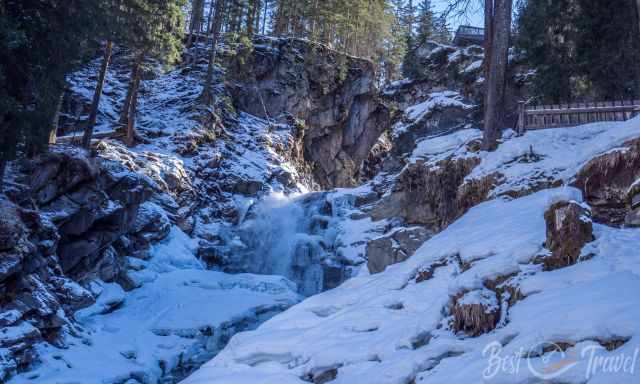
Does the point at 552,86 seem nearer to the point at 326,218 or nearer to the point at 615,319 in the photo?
the point at 326,218

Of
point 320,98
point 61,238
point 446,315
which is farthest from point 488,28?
point 320,98

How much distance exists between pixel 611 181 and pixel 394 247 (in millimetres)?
9238

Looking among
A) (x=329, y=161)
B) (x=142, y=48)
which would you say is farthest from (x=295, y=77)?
(x=142, y=48)

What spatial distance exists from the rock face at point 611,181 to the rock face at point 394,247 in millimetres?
8086

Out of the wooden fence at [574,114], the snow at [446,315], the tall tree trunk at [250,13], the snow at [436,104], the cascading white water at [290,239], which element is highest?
the tall tree trunk at [250,13]

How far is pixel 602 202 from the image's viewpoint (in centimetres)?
964

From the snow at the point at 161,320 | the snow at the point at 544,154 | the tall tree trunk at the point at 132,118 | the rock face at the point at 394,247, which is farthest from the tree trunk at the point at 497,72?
the tall tree trunk at the point at 132,118

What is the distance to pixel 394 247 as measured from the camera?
60.0 feet

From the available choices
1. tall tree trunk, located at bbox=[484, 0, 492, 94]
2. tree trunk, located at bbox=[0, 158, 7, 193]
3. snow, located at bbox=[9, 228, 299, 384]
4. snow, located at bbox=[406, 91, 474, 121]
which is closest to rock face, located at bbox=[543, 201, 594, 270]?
tall tree trunk, located at bbox=[484, 0, 492, 94]

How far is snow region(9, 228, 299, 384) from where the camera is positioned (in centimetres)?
1240

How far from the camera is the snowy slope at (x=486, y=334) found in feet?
17.3

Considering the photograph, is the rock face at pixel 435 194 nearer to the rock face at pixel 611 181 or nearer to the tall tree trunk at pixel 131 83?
the rock face at pixel 611 181

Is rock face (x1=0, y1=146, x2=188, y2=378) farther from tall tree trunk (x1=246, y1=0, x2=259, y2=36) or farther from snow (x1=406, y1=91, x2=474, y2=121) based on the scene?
tall tree trunk (x1=246, y1=0, x2=259, y2=36)

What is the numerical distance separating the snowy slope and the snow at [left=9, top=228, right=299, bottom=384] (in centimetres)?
478
